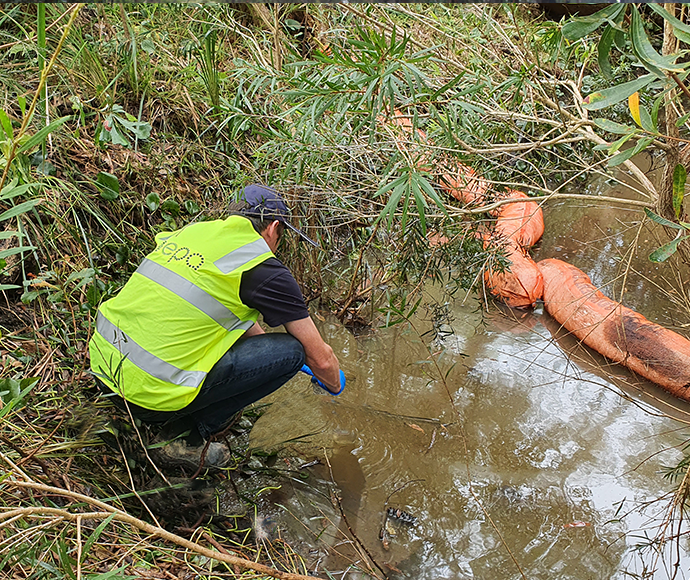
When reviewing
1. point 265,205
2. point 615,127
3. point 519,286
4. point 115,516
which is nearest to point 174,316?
point 265,205

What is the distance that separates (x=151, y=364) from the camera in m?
2.00

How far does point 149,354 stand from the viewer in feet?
6.55

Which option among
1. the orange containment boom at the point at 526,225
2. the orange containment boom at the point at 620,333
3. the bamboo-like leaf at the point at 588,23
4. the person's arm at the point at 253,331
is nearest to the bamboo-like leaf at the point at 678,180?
the bamboo-like leaf at the point at 588,23

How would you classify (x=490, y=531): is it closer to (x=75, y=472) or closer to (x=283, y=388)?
(x=283, y=388)

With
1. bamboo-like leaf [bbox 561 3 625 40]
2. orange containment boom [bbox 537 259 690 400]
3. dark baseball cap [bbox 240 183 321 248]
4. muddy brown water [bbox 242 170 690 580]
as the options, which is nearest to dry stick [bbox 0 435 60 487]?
muddy brown water [bbox 242 170 690 580]

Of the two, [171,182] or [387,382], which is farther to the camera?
[171,182]

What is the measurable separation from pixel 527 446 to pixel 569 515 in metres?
0.39

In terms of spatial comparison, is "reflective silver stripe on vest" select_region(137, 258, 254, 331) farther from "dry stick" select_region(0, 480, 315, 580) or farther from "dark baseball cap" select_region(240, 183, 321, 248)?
"dry stick" select_region(0, 480, 315, 580)

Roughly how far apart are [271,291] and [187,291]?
0.98 feet

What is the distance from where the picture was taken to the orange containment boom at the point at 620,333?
10.3ft

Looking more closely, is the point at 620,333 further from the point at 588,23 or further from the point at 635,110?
the point at 588,23

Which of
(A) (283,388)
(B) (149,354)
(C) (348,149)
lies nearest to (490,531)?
(A) (283,388)

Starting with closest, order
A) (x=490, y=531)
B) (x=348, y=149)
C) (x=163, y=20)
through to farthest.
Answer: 1. (x=490, y=531)
2. (x=348, y=149)
3. (x=163, y=20)

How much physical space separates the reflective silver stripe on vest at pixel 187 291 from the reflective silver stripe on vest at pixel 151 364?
221mm
